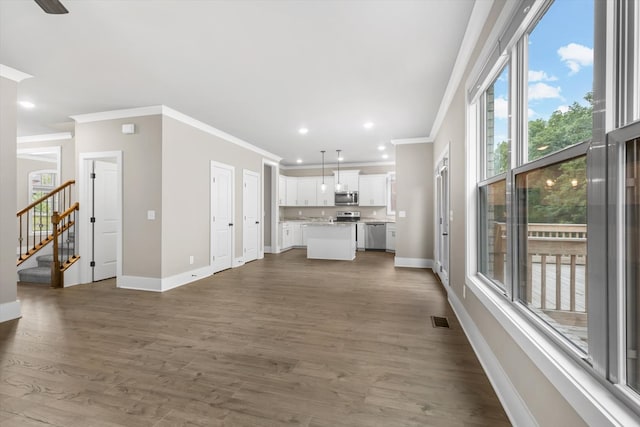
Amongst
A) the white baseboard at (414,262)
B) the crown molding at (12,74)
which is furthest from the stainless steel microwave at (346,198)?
the crown molding at (12,74)

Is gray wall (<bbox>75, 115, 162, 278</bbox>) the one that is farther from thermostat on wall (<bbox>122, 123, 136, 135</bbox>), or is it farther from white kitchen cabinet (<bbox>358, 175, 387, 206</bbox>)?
white kitchen cabinet (<bbox>358, 175, 387, 206</bbox>)

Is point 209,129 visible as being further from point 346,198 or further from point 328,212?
point 328,212

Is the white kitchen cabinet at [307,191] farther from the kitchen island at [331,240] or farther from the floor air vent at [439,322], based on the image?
the floor air vent at [439,322]

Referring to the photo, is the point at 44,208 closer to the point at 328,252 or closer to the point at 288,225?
the point at 288,225

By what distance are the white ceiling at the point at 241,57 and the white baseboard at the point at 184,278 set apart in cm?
266

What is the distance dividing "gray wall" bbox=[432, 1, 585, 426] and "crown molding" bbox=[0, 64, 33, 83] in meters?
4.84

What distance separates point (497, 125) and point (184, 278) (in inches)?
192

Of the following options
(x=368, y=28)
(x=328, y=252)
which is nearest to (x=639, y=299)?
(x=368, y=28)

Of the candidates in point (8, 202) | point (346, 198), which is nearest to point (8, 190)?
point (8, 202)

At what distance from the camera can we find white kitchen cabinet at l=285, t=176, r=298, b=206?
9.95 metres

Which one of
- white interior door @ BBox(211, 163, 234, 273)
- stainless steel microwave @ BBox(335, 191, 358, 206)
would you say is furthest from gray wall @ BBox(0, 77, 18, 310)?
stainless steel microwave @ BBox(335, 191, 358, 206)

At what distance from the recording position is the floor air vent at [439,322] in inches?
125

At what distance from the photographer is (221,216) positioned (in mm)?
6133

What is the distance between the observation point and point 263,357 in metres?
2.50
